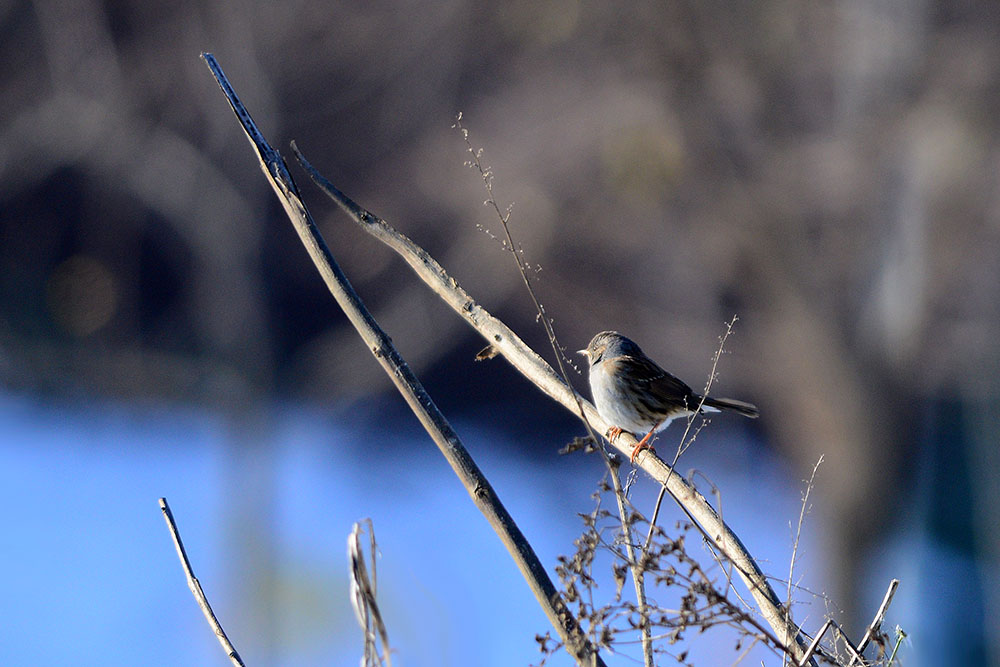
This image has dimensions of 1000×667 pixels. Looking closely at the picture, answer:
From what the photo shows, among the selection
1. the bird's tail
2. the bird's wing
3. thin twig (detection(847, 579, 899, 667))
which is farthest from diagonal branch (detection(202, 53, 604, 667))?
the bird's wing

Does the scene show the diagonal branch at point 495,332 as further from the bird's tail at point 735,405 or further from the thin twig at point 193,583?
the bird's tail at point 735,405

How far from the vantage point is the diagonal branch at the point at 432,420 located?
0.87 meters

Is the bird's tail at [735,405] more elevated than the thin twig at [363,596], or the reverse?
the bird's tail at [735,405]

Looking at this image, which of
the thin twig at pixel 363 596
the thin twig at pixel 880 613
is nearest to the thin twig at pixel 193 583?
the thin twig at pixel 363 596

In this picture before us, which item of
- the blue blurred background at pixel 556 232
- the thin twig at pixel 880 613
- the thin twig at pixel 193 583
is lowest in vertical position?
the thin twig at pixel 880 613

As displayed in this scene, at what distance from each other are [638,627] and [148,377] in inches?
287

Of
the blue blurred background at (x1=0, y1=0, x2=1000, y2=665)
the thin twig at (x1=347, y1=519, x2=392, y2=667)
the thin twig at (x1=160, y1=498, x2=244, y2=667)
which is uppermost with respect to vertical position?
the blue blurred background at (x1=0, y1=0, x2=1000, y2=665)

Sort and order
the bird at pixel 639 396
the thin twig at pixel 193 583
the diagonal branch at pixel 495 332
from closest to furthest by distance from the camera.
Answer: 1. the thin twig at pixel 193 583
2. the diagonal branch at pixel 495 332
3. the bird at pixel 639 396

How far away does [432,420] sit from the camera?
0.97 m

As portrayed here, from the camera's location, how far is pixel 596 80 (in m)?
6.86

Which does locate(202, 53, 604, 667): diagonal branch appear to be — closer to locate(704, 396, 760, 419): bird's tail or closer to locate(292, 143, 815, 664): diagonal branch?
locate(292, 143, 815, 664): diagonal branch

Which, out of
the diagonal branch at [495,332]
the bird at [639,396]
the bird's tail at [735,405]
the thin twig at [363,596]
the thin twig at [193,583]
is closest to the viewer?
the thin twig at [363,596]

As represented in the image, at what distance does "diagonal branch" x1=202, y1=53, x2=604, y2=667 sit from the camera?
2.86 ft

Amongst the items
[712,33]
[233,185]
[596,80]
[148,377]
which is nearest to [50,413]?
[148,377]
